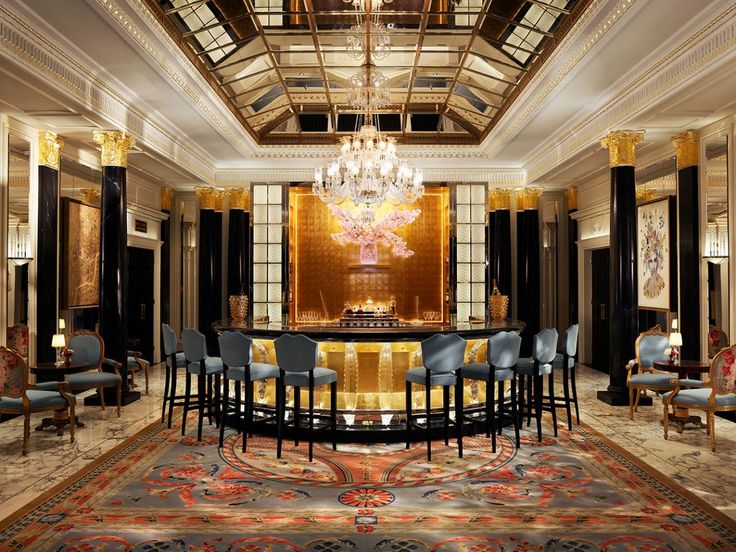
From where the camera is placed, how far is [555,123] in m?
9.02

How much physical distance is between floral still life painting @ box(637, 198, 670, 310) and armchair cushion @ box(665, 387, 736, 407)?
9.26 feet

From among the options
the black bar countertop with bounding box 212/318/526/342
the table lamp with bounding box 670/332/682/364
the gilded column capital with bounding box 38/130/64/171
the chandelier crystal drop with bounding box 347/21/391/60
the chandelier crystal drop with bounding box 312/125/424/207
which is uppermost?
the chandelier crystal drop with bounding box 347/21/391/60

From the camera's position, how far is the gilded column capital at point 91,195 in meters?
8.96

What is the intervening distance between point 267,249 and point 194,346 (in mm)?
5931

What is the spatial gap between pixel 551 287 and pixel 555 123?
16.0 feet

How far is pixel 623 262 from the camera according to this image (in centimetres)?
790

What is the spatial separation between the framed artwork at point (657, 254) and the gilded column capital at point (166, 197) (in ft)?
30.4

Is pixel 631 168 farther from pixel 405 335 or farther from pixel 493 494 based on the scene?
pixel 493 494

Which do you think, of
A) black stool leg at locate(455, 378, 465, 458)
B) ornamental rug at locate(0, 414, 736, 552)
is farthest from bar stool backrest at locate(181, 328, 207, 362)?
black stool leg at locate(455, 378, 465, 458)

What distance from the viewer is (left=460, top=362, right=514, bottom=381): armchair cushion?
5.76 m

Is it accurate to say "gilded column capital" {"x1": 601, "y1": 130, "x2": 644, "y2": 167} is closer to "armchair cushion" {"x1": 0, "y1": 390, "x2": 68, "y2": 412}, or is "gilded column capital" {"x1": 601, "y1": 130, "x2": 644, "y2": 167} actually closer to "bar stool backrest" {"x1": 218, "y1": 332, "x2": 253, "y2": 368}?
"bar stool backrest" {"x1": 218, "y1": 332, "x2": 253, "y2": 368}

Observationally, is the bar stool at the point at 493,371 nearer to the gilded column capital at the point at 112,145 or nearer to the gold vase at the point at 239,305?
the gilded column capital at the point at 112,145

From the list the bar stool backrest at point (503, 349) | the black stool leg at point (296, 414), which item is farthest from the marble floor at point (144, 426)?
the black stool leg at point (296, 414)

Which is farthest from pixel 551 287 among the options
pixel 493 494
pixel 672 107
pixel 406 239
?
pixel 493 494
